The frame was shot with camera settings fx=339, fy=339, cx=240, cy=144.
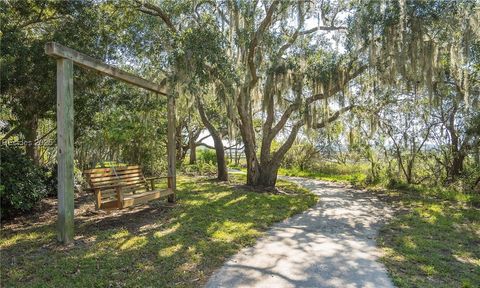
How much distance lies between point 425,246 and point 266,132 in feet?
17.5

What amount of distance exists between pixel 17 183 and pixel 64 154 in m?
1.62

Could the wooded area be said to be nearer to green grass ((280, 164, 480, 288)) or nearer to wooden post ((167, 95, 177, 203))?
wooden post ((167, 95, 177, 203))

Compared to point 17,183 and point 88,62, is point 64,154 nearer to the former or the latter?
point 88,62

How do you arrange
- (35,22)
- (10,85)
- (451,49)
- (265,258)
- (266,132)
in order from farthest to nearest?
(266,132), (451,49), (35,22), (10,85), (265,258)

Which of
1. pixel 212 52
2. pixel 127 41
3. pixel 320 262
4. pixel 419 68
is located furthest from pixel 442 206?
pixel 127 41

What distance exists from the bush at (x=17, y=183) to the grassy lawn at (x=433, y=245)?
4.71 metres

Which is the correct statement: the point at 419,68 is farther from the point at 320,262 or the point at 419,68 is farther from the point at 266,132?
the point at 320,262

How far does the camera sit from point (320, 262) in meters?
3.38

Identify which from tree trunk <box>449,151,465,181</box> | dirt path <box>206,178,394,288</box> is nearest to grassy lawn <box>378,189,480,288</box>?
dirt path <box>206,178,394,288</box>

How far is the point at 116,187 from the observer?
434cm

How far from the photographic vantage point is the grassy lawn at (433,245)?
305 cm

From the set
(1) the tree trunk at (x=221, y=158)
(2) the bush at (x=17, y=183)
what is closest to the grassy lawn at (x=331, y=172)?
(1) the tree trunk at (x=221, y=158)

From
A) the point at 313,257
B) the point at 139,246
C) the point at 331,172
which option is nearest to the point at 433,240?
the point at 313,257

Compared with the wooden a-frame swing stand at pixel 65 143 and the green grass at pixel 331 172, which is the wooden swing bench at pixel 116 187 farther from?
the green grass at pixel 331 172
